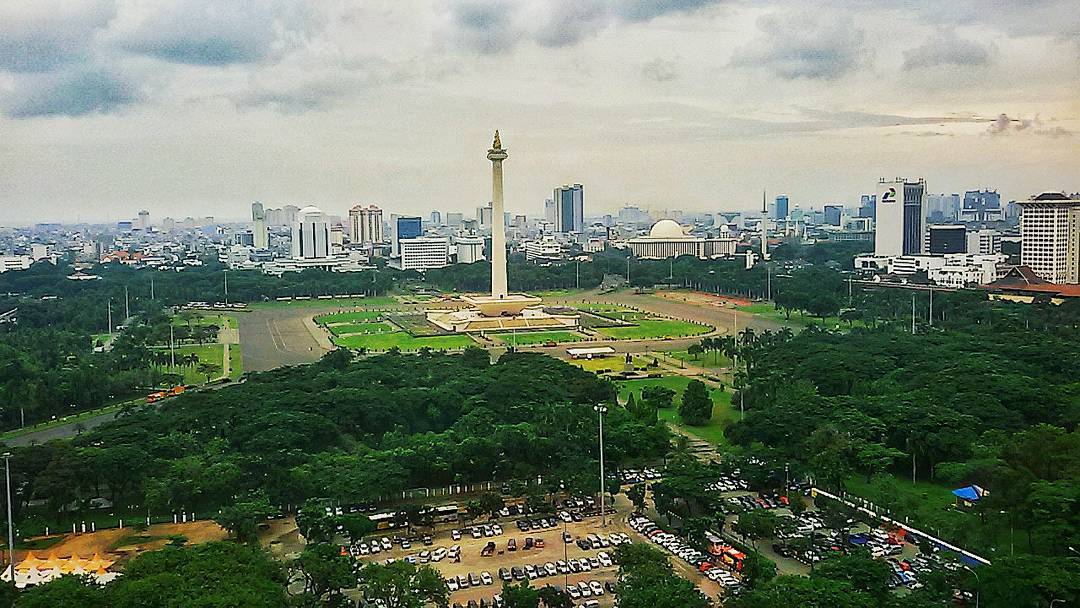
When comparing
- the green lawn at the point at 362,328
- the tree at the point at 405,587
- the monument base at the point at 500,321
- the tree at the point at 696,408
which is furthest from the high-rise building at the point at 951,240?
the tree at the point at 405,587

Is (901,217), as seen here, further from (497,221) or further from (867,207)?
(867,207)

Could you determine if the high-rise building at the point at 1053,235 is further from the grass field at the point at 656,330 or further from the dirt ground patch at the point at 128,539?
the dirt ground patch at the point at 128,539

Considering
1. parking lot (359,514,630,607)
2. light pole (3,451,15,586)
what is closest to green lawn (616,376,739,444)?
parking lot (359,514,630,607)

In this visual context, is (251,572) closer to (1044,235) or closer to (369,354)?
(369,354)

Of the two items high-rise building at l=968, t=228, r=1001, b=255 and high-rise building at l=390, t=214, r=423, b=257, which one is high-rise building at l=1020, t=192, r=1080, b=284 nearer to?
high-rise building at l=968, t=228, r=1001, b=255

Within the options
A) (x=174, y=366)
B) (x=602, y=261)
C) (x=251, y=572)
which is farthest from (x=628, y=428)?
(x=602, y=261)
